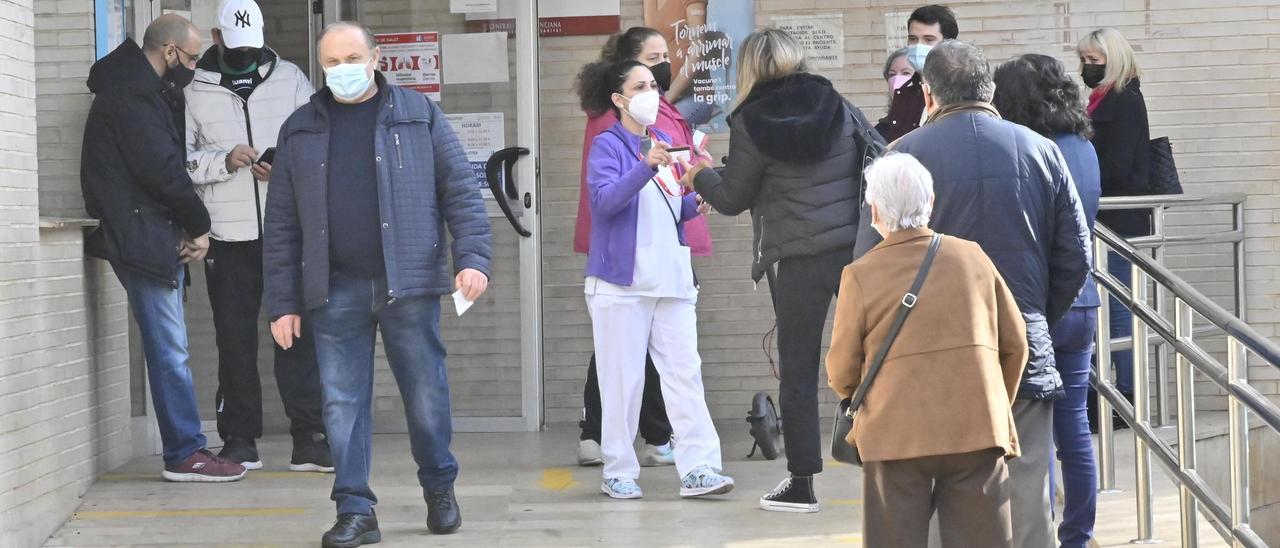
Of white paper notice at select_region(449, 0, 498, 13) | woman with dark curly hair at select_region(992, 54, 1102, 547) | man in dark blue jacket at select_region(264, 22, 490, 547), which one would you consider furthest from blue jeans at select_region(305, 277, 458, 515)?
white paper notice at select_region(449, 0, 498, 13)

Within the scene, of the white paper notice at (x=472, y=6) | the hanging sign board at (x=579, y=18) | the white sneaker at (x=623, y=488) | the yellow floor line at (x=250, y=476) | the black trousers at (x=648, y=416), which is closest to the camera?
the white sneaker at (x=623, y=488)

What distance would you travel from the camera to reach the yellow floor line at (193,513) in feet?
18.5

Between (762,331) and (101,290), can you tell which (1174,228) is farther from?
(101,290)

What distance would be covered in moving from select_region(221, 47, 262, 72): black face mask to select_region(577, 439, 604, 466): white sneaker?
2226 millimetres

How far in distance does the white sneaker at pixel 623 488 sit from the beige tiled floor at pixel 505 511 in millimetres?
37

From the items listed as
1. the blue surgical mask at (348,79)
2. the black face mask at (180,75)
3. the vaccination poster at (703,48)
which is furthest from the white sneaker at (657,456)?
the black face mask at (180,75)

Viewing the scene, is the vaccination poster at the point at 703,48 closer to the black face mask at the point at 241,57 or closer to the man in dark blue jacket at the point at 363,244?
the black face mask at the point at 241,57

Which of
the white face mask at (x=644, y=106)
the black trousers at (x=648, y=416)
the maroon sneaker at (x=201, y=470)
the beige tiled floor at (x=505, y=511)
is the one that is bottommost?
the beige tiled floor at (x=505, y=511)

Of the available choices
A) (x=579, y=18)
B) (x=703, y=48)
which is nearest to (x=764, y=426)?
(x=703, y=48)

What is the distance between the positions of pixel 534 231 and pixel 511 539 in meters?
2.57

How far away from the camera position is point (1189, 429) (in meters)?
4.60

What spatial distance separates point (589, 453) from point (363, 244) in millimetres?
1895

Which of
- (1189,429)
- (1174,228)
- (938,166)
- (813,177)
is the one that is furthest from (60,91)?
(1174,228)

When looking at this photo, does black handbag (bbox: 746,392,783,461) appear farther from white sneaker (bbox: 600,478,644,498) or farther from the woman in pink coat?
white sneaker (bbox: 600,478,644,498)
